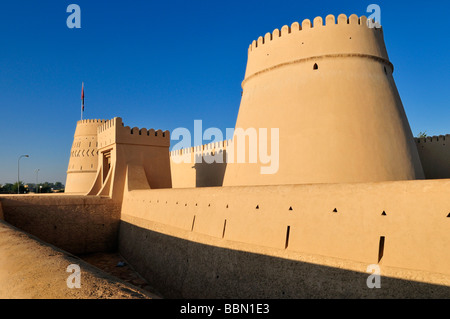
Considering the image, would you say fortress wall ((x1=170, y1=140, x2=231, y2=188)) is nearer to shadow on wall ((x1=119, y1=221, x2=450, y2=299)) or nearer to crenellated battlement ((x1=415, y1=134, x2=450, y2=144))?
shadow on wall ((x1=119, y1=221, x2=450, y2=299))

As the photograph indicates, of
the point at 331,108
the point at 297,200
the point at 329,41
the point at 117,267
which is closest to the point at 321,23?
the point at 329,41

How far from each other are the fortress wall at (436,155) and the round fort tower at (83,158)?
23269mm

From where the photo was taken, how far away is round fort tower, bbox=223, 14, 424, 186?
325 inches

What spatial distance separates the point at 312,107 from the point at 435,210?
17.4 feet

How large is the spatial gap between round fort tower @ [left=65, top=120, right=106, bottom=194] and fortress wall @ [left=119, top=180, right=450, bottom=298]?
1766cm

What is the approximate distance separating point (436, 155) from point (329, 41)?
8.66 meters

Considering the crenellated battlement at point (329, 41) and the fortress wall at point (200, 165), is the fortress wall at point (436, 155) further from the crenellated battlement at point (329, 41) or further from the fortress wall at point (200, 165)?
the fortress wall at point (200, 165)

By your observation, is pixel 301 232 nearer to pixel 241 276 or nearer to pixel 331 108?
pixel 241 276

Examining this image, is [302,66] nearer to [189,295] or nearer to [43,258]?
[189,295]

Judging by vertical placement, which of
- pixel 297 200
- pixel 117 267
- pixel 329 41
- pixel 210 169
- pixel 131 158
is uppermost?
pixel 329 41

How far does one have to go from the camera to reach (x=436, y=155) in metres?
13.8

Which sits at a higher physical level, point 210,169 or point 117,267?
point 210,169

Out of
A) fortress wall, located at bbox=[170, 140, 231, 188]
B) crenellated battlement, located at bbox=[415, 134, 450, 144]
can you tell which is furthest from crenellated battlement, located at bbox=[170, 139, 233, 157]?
crenellated battlement, located at bbox=[415, 134, 450, 144]

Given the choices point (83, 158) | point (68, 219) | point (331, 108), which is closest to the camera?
point (331, 108)
